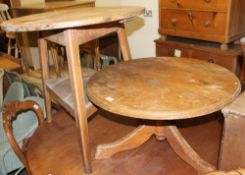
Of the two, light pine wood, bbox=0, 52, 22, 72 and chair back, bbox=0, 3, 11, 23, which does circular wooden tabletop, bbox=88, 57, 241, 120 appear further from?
chair back, bbox=0, 3, 11, 23

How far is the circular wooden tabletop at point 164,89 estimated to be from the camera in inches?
36.0

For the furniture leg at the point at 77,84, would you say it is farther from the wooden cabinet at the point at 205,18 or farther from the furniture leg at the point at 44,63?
the wooden cabinet at the point at 205,18

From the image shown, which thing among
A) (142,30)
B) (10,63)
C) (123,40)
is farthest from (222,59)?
(10,63)

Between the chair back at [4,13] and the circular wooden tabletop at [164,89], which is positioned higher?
the chair back at [4,13]

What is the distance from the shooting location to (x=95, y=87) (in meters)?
1.13

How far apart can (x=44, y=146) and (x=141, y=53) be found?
1.64 meters

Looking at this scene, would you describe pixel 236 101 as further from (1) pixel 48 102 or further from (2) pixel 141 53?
(2) pixel 141 53

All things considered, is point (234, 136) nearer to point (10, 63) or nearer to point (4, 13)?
point (10, 63)

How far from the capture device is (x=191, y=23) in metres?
1.81

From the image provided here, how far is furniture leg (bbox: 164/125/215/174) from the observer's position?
1.13 metres

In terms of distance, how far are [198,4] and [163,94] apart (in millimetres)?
975

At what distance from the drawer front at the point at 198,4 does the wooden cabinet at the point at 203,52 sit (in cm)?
27

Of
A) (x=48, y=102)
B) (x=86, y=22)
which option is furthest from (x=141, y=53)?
(x=86, y=22)

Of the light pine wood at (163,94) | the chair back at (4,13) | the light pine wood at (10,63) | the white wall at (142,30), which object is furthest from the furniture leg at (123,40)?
the chair back at (4,13)
